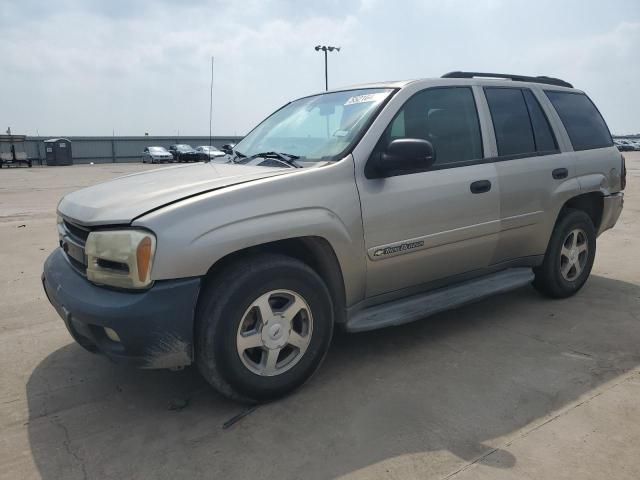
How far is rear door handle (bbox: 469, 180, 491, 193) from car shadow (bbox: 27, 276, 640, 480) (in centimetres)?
106

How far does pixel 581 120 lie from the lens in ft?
15.3

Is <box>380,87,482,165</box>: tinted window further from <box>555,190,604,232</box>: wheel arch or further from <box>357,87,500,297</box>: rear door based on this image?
<box>555,190,604,232</box>: wheel arch

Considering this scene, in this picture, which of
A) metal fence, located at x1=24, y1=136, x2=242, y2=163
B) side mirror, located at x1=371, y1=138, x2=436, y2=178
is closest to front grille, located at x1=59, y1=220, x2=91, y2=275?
side mirror, located at x1=371, y1=138, x2=436, y2=178

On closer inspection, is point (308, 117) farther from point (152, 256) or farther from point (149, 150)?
point (149, 150)

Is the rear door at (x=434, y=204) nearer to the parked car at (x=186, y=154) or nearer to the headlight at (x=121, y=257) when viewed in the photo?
the headlight at (x=121, y=257)

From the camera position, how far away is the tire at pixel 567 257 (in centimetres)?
437

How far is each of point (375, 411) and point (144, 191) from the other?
5.71 feet

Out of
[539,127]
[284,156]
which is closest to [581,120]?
[539,127]

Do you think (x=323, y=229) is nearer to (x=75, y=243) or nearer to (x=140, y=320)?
(x=140, y=320)

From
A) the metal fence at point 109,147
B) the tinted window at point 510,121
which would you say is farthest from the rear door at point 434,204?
the metal fence at point 109,147

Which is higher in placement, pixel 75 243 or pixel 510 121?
pixel 510 121

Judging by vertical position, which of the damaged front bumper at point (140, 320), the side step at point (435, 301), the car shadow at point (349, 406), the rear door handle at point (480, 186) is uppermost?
the rear door handle at point (480, 186)

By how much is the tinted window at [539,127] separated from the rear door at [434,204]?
0.71 metres

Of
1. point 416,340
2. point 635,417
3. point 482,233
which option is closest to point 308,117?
point 482,233
